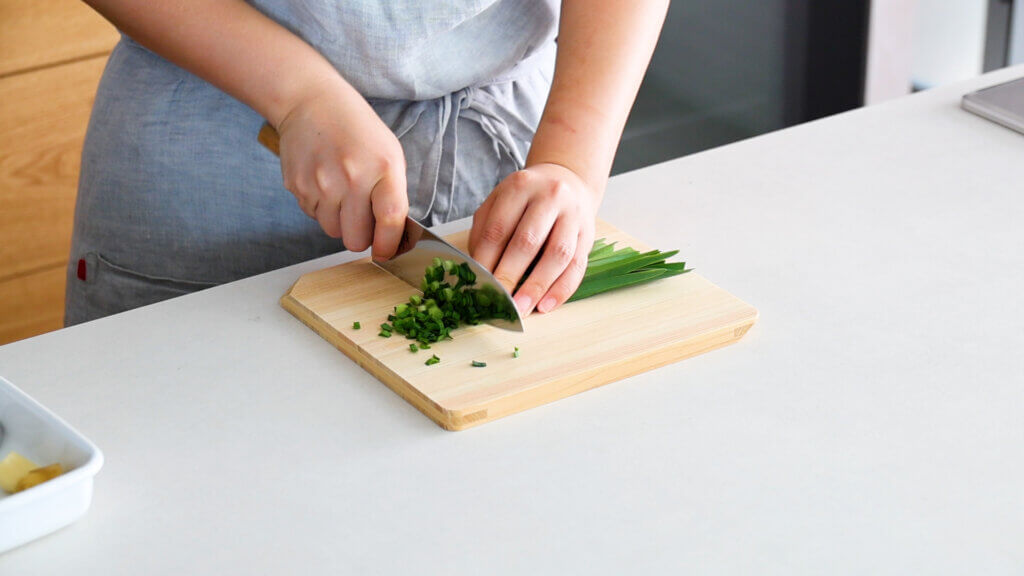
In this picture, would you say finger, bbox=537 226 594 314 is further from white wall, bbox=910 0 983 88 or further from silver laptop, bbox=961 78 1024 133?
white wall, bbox=910 0 983 88

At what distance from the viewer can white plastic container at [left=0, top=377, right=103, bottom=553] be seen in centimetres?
67

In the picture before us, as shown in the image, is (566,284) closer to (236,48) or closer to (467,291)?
(467,291)

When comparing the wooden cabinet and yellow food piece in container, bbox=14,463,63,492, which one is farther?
the wooden cabinet

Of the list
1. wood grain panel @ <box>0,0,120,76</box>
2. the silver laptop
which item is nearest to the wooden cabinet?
wood grain panel @ <box>0,0,120,76</box>

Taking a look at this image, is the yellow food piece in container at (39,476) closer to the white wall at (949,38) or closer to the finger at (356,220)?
the finger at (356,220)

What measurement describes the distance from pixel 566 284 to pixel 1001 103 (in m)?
0.63

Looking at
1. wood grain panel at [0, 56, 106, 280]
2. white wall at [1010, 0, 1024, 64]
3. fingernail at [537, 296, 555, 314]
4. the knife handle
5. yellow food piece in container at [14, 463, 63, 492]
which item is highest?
the knife handle

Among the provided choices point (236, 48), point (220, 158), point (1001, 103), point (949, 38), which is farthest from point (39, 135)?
point (949, 38)

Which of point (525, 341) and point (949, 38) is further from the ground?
point (525, 341)

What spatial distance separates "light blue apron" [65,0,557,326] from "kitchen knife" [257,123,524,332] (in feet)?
0.80

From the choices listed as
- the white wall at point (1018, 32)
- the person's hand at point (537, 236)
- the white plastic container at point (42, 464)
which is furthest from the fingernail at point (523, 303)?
the white wall at point (1018, 32)

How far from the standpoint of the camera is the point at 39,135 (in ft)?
6.26

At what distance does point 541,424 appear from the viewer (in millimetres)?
799

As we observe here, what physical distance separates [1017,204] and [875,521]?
0.52m
